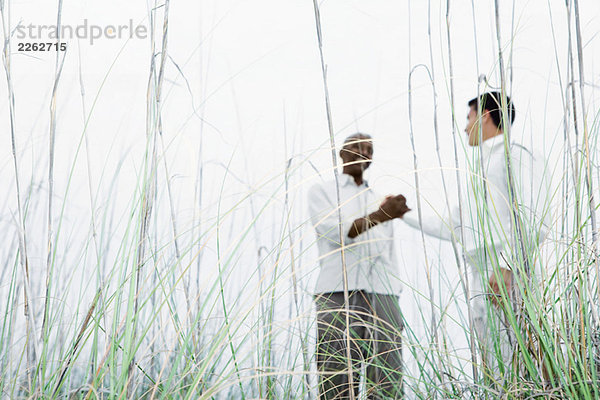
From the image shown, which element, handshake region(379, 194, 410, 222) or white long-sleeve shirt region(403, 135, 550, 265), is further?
handshake region(379, 194, 410, 222)

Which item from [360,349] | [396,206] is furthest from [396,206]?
[360,349]

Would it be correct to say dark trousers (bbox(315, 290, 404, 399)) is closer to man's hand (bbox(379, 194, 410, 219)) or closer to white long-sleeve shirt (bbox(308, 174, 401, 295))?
white long-sleeve shirt (bbox(308, 174, 401, 295))

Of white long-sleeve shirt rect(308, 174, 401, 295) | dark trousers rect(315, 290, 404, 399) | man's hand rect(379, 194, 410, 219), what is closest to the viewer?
dark trousers rect(315, 290, 404, 399)

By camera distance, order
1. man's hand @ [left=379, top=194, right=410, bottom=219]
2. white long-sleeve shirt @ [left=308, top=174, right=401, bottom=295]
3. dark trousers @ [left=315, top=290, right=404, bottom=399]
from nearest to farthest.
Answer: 1. dark trousers @ [left=315, top=290, right=404, bottom=399]
2. man's hand @ [left=379, top=194, right=410, bottom=219]
3. white long-sleeve shirt @ [left=308, top=174, right=401, bottom=295]

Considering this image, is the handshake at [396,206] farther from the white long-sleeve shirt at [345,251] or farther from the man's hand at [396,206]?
the white long-sleeve shirt at [345,251]

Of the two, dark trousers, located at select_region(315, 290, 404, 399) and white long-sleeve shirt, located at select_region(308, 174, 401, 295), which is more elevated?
white long-sleeve shirt, located at select_region(308, 174, 401, 295)

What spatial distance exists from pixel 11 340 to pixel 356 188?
1.21m

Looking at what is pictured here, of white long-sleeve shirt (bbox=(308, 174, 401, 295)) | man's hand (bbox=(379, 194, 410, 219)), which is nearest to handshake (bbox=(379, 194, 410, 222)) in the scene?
man's hand (bbox=(379, 194, 410, 219))

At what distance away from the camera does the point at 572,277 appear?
67 cm

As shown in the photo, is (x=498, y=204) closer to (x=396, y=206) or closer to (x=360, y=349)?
(x=396, y=206)

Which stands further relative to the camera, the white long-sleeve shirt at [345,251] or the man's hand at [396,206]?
the white long-sleeve shirt at [345,251]

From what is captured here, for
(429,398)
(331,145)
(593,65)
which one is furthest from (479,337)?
(593,65)

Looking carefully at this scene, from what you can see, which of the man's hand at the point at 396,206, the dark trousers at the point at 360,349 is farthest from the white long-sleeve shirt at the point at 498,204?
the dark trousers at the point at 360,349

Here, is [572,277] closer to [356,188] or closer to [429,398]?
[429,398]
